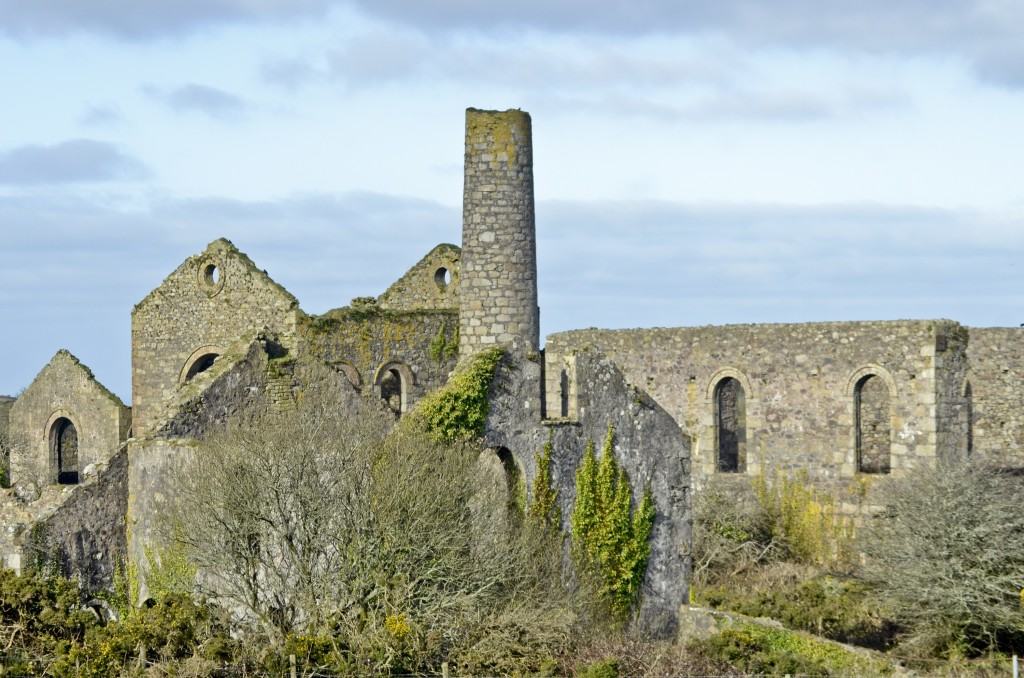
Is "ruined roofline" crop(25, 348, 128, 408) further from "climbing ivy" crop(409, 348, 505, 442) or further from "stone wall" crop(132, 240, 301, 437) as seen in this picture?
"climbing ivy" crop(409, 348, 505, 442)

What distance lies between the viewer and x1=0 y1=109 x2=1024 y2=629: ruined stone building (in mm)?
22578

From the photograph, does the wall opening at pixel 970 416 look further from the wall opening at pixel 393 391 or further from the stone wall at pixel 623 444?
the wall opening at pixel 393 391

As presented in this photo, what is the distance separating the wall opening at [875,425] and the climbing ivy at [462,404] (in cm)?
1488

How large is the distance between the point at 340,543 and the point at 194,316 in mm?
10879

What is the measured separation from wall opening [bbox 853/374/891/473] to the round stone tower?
13631 millimetres

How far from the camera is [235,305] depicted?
28.3 meters

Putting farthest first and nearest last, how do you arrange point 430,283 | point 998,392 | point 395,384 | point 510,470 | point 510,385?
point 998,392 → point 430,283 → point 395,384 → point 510,470 → point 510,385

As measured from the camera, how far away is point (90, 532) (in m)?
22.3

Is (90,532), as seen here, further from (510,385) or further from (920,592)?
(920,592)

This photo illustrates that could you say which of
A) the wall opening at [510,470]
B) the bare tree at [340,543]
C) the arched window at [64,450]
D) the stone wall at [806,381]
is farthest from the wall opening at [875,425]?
the arched window at [64,450]

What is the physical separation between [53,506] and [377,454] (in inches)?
206

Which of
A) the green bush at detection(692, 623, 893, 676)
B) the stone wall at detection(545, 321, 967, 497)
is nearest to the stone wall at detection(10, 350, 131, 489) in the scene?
the stone wall at detection(545, 321, 967, 497)

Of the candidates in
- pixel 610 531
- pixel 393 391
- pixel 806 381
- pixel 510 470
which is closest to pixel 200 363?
pixel 393 391

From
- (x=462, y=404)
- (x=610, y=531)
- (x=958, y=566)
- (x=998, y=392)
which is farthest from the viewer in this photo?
(x=998, y=392)
